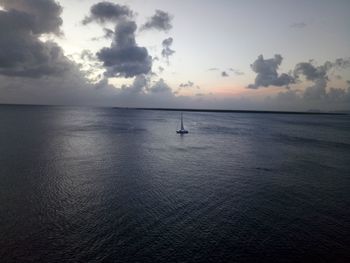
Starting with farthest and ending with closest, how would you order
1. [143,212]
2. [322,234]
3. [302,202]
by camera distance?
[302,202]
[143,212]
[322,234]

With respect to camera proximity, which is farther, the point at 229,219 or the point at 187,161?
the point at 187,161

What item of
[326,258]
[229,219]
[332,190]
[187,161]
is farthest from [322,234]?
[187,161]

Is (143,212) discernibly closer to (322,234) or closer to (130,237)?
(130,237)

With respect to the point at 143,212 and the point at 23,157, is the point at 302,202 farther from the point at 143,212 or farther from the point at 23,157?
the point at 23,157

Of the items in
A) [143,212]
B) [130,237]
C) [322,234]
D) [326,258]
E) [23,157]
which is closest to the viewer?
[326,258]

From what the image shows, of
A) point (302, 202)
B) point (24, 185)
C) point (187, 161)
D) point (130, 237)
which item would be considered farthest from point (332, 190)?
point (24, 185)

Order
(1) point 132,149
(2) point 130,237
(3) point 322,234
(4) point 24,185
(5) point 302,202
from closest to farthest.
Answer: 1. (2) point 130,237
2. (3) point 322,234
3. (5) point 302,202
4. (4) point 24,185
5. (1) point 132,149

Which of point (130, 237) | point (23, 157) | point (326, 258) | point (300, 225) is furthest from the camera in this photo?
point (23, 157)

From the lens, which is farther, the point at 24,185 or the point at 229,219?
the point at 24,185
